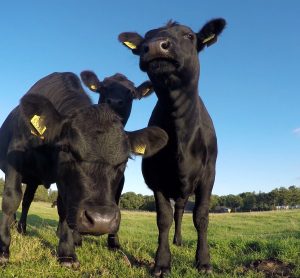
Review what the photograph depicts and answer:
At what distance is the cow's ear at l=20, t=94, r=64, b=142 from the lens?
16.4 ft

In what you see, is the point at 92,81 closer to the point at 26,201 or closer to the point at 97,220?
the point at 26,201

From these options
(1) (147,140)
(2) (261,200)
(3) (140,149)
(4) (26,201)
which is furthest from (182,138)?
(2) (261,200)

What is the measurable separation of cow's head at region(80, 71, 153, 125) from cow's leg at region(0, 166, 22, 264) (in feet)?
9.59

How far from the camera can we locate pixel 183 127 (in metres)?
6.07

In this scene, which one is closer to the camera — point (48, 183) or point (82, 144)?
point (82, 144)

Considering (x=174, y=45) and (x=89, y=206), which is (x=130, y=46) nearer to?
(x=174, y=45)

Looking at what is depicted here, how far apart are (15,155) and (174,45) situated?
2.77m

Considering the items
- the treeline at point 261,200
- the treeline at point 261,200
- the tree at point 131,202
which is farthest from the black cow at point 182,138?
the treeline at point 261,200

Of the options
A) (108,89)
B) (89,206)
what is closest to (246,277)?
(89,206)

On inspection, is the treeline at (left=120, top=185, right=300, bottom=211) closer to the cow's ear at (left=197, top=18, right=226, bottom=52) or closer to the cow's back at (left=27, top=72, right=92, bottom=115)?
the cow's back at (left=27, top=72, right=92, bottom=115)

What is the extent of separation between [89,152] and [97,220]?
0.87m

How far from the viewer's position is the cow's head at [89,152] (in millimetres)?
4230

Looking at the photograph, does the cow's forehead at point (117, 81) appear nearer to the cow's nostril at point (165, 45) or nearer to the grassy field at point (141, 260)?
the grassy field at point (141, 260)

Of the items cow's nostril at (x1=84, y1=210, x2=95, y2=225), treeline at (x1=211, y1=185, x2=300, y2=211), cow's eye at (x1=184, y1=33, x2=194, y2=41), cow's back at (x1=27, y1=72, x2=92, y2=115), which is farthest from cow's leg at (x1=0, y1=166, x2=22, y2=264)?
treeline at (x1=211, y1=185, x2=300, y2=211)
